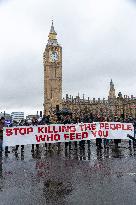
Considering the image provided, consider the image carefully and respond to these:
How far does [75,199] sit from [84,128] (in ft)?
39.2

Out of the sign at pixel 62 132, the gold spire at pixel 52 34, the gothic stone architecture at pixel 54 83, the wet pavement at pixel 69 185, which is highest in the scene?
the gold spire at pixel 52 34

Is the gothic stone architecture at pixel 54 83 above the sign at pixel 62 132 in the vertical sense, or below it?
above

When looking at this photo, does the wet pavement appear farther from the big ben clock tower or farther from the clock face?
the clock face

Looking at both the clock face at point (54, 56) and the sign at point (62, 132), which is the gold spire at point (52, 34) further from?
the sign at point (62, 132)

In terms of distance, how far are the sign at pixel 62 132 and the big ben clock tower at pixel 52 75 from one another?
379 feet

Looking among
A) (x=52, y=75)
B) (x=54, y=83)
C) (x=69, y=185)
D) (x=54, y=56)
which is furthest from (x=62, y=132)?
(x=54, y=56)

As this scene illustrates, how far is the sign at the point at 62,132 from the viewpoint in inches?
746

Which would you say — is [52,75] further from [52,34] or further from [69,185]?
[69,185]

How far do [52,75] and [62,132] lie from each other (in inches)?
4798

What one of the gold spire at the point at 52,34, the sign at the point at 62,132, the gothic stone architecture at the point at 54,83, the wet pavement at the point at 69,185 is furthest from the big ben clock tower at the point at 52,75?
the wet pavement at the point at 69,185

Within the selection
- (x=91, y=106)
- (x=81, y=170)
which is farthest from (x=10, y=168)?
(x=91, y=106)

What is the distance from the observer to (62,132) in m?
19.3

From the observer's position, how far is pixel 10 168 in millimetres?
12953

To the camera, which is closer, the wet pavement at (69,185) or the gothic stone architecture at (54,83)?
the wet pavement at (69,185)
